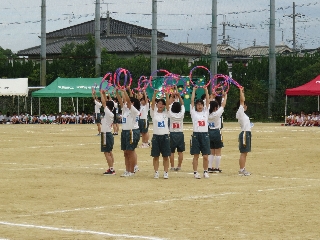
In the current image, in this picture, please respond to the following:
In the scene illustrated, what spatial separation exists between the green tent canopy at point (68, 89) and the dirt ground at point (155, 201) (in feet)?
108

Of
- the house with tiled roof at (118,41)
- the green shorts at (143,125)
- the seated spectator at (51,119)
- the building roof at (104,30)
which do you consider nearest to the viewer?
the green shorts at (143,125)

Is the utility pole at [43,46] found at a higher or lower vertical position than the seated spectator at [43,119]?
higher

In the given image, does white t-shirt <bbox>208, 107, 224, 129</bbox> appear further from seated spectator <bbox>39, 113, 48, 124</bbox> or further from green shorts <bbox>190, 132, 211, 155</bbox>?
seated spectator <bbox>39, 113, 48, 124</bbox>

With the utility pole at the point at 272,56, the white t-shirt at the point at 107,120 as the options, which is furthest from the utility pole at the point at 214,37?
the white t-shirt at the point at 107,120

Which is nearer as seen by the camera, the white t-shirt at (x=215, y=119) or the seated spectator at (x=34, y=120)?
the white t-shirt at (x=215, y=119)

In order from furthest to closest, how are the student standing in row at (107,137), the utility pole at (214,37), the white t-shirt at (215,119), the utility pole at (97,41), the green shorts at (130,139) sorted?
the utility pole at (97,41) < the utility pole at (214,37) < the white t-shirt at (215,119) < the student standing in row at (107,137) < the green shorts at (130,139)

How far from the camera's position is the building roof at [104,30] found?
356ft

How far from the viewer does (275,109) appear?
6309 centimetres

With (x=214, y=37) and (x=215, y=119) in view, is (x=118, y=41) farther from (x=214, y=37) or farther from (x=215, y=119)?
(x=215, y=119)

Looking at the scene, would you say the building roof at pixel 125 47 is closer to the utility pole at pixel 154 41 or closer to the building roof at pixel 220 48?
the building roof at pixel 220 48

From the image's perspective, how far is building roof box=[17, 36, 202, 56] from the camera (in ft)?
309

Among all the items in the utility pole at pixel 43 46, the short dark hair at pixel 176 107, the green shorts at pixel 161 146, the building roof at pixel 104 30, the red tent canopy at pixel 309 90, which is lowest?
the green shorts at pixel 161 146

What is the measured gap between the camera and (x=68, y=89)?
192 feet

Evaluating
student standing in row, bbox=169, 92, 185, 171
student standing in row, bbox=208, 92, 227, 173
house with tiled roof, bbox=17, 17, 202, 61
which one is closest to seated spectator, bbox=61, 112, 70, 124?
house with tiled roof, bbox=17, 17, 202, 61
